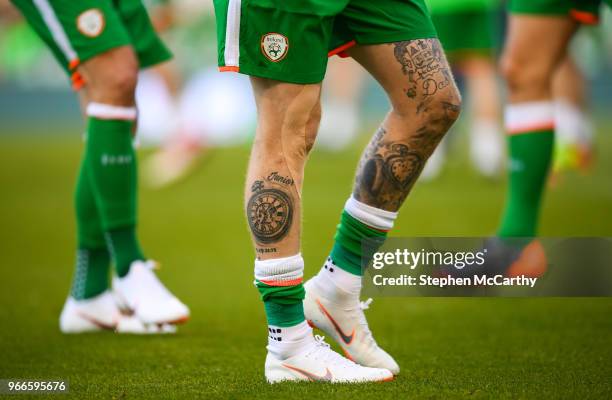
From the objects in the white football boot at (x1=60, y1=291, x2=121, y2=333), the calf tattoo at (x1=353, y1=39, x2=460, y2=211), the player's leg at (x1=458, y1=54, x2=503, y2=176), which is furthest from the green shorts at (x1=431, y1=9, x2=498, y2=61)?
the calf tattoo at (x1=353, y1=39, x2=460, y2=211)

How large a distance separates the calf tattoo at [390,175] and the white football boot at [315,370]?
0.41 m

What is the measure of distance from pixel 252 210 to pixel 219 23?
1.50 ft

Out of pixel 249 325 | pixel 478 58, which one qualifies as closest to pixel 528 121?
pixel 249 325

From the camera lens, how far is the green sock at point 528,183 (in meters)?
3.59

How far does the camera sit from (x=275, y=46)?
2.23 m

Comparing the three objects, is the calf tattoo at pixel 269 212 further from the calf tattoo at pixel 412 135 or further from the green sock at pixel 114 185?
the green sock at pixel 114 185

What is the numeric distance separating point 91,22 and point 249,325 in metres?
1.12

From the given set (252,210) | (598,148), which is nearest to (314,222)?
(252,210)

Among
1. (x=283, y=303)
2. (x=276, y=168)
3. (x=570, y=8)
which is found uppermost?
(x=570, y=8)

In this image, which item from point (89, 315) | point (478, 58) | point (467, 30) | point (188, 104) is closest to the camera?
point (89, 315)

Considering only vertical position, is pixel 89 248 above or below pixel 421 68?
below

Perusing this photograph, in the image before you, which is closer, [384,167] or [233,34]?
[233,34]

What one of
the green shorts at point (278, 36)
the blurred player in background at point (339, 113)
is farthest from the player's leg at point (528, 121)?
the blurred player in background at point (339, 113)

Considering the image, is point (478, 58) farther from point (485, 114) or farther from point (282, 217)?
point (282, 217)
